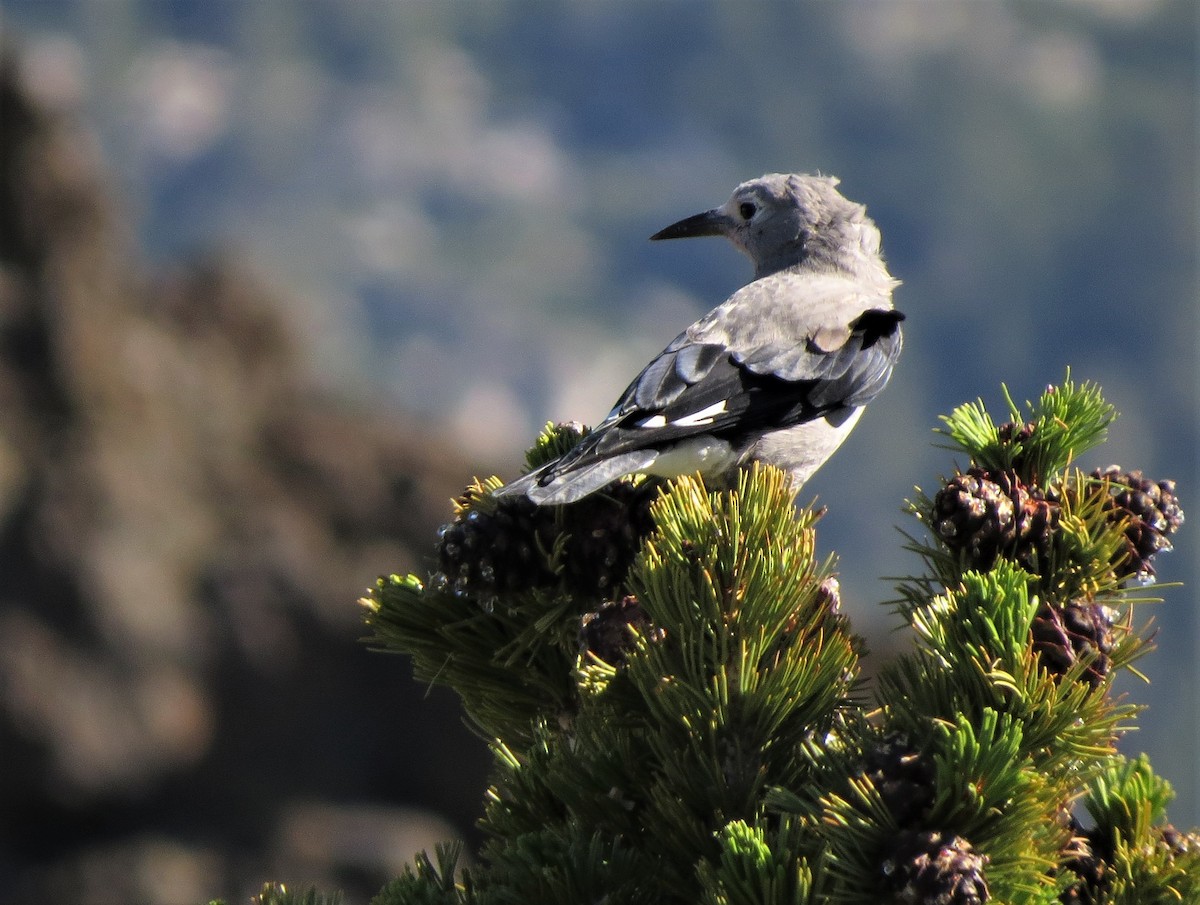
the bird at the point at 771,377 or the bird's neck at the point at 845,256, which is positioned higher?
the bird's neck at the point at 845,256

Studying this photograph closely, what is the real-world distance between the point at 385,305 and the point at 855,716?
11348 cm

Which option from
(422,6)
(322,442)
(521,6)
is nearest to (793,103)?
(521,6)

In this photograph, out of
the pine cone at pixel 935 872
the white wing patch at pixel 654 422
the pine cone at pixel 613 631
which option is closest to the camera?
the pine cone at pixel 935 872

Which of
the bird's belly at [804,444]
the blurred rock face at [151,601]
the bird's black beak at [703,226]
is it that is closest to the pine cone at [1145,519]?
the bird's belly at [804,444]

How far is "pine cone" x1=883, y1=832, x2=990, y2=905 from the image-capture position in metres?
1.31

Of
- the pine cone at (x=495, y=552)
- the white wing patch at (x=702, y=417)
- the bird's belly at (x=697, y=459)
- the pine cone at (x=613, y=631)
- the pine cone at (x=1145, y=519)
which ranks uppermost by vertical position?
the white wing patch at (x=702, y=417)

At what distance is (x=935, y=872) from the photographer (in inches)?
51.9

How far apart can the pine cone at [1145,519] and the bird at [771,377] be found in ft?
2.55

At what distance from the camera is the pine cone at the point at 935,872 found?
131 centimetres

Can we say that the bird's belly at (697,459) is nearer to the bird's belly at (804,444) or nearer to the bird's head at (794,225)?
the bird's belly at (804,444)

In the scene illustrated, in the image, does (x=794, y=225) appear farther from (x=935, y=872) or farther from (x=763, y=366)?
(x=935, y=872)

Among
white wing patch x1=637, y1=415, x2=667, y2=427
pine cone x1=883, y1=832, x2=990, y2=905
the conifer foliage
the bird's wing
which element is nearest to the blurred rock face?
the bird's wing

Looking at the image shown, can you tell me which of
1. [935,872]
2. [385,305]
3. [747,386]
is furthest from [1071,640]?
[385,305]

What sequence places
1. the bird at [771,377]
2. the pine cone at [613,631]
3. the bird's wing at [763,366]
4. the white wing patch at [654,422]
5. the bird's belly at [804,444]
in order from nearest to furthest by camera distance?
the pine cone at [613,631]
the bird at [771,377]
the white wing patch at [654,422]
the bird's wing at [763,366]
the bird's belly at [804,444]
